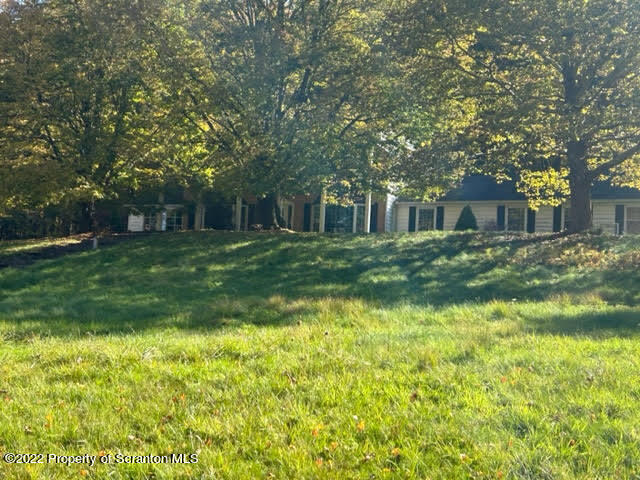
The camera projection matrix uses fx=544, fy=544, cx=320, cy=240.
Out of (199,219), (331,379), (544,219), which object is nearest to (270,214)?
(199,219)

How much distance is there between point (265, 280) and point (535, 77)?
907 centimetres

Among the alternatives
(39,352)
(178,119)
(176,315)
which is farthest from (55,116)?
(39,352)

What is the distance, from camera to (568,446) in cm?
338

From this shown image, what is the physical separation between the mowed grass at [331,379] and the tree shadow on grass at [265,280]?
0.10 meters

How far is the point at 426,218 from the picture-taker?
Answer: 90.1 ft

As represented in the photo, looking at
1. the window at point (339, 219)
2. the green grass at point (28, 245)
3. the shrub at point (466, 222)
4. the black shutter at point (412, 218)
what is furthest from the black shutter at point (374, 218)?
the green grass at point (28, 245)

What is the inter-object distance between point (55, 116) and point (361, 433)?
16.0 metres

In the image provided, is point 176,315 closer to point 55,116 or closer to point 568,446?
point 568,446

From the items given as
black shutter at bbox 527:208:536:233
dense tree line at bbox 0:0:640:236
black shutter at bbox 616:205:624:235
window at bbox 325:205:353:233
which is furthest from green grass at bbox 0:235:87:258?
black shutter at bbox 616:205:624:235

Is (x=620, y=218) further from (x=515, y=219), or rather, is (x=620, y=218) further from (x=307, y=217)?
(x=307, y=217)

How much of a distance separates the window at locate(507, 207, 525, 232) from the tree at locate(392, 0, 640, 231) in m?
8.04

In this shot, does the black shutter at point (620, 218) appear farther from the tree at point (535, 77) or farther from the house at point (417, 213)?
the tree at point (535, 77)

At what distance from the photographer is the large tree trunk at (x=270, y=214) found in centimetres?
1955

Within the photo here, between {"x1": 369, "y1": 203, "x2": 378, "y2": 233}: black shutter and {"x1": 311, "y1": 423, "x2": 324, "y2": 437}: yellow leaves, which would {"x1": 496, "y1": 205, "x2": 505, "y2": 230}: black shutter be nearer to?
{"x1": 369, "y1": 203, "x2": 378, "y2": 233}: black shutter
